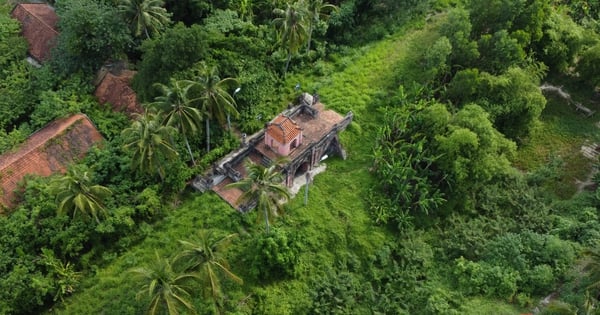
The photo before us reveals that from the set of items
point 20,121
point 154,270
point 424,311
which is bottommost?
point 424,311

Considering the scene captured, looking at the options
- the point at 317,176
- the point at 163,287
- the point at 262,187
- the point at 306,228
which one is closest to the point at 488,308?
the point at 306,228

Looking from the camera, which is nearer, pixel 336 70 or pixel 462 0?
pixel 336 70

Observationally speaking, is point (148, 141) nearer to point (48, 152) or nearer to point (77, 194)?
point (77, 194)

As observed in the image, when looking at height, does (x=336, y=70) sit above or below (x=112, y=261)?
above

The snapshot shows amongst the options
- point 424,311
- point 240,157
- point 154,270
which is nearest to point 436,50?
point 240,157

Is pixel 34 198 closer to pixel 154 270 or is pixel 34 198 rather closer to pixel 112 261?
pixel 112 261

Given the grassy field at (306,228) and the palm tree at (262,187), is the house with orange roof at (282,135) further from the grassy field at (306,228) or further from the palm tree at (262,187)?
the palm tree at (262,187)

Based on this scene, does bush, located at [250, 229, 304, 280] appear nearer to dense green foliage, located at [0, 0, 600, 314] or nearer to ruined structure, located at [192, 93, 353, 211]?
dense green foliage, located at [0, 0, 600, 314]
